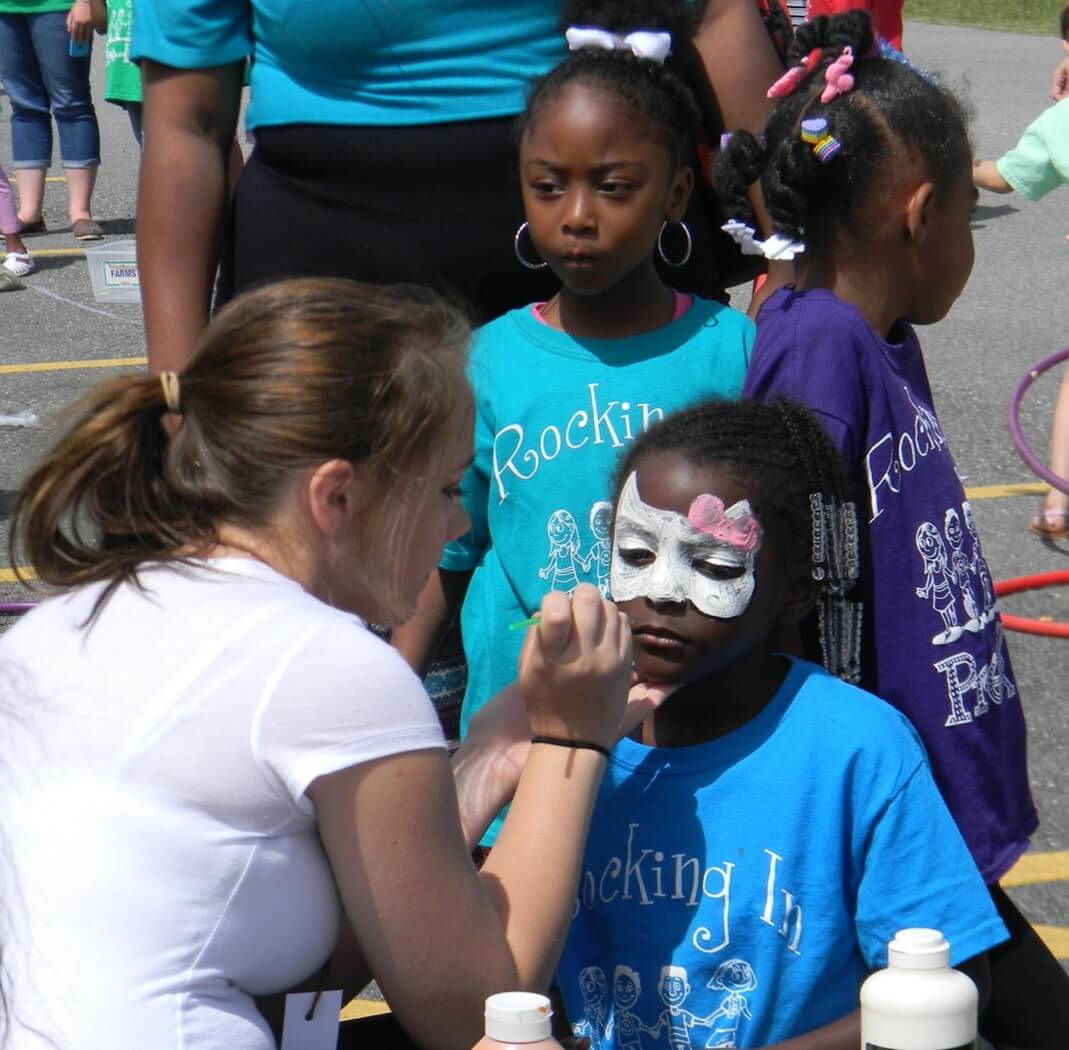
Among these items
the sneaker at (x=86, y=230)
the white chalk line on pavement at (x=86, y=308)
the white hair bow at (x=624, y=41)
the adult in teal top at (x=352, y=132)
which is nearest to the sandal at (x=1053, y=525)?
the adult in teal top at (x=352, y=132)

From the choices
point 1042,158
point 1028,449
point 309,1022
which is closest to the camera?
point 309,1022

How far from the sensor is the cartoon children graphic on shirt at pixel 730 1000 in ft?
6.37

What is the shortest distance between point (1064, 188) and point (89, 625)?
1100cm

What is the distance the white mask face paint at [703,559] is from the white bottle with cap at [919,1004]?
2.09 feet

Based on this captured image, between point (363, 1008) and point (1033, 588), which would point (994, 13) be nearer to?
point (1033, 588)

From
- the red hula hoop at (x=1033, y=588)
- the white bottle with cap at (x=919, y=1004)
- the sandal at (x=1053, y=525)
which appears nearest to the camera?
the white bottle with cap at (x=919, y=1004)

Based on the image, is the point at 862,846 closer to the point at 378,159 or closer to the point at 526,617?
the point at 526,617

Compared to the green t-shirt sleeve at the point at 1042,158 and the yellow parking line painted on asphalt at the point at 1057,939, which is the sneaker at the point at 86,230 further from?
the yellow parking line painted on asphalt at the point at 1057,939

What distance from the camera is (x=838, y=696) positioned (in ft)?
6.54

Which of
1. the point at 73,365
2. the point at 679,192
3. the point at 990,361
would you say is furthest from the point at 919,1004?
the point at 73,365

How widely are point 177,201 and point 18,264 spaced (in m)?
7.20

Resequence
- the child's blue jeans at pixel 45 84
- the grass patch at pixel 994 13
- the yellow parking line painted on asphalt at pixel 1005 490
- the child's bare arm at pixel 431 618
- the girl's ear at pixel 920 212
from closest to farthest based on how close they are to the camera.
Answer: the girl's ear at pixel 920 212
the child's bare arm at pixel 431 618
the yellow parking line painted on asphalt at pixel 1005 490
the child's blue jeans at pixel 45 84
the grass patch at pixel 994 13

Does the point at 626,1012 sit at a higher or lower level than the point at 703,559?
lower

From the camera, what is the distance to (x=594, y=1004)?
2053 millimetres
